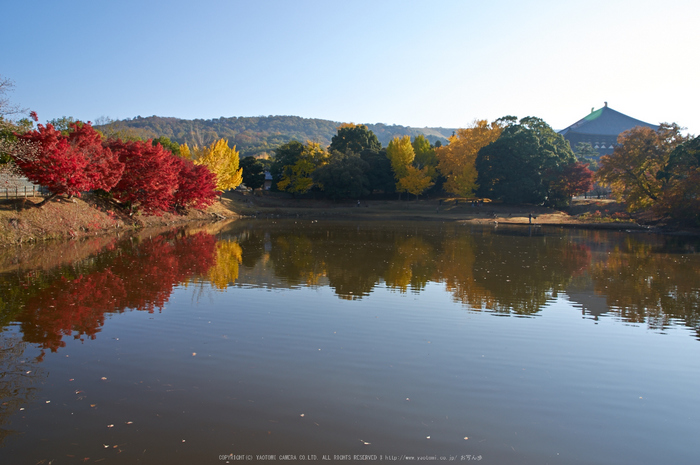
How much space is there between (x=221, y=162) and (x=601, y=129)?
88945 millimetres

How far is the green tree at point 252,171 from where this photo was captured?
6969 centimetres

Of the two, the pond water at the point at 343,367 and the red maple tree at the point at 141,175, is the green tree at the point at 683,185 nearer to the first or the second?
the pond water at the point at 343,367

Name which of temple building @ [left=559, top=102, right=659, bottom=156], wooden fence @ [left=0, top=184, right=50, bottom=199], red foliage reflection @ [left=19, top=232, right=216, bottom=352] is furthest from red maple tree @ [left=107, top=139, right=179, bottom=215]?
temple building @ [left=559, top=102, right=659, bottom=156]

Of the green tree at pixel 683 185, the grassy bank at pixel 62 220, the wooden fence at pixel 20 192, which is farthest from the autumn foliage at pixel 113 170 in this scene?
the green tree at pixel 683 185

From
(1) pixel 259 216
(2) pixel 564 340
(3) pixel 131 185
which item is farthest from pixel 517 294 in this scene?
(1) pixel 259 216

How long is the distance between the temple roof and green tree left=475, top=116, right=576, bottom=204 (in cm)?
5600

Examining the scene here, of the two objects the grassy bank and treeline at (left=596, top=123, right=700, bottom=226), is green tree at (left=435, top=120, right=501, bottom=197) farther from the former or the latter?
the grassy bank

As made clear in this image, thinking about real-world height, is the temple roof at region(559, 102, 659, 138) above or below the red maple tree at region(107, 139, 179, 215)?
above

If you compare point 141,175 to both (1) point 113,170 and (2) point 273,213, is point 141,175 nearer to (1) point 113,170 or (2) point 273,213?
(1) point 113,170

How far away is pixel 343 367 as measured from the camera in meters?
7.49

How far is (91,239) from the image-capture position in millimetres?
26109

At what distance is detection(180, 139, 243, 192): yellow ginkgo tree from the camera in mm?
52812

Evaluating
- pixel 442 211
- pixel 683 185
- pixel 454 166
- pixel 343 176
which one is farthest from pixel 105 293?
pixel 454 166

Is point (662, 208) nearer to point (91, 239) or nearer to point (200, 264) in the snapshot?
point (200, 264)
